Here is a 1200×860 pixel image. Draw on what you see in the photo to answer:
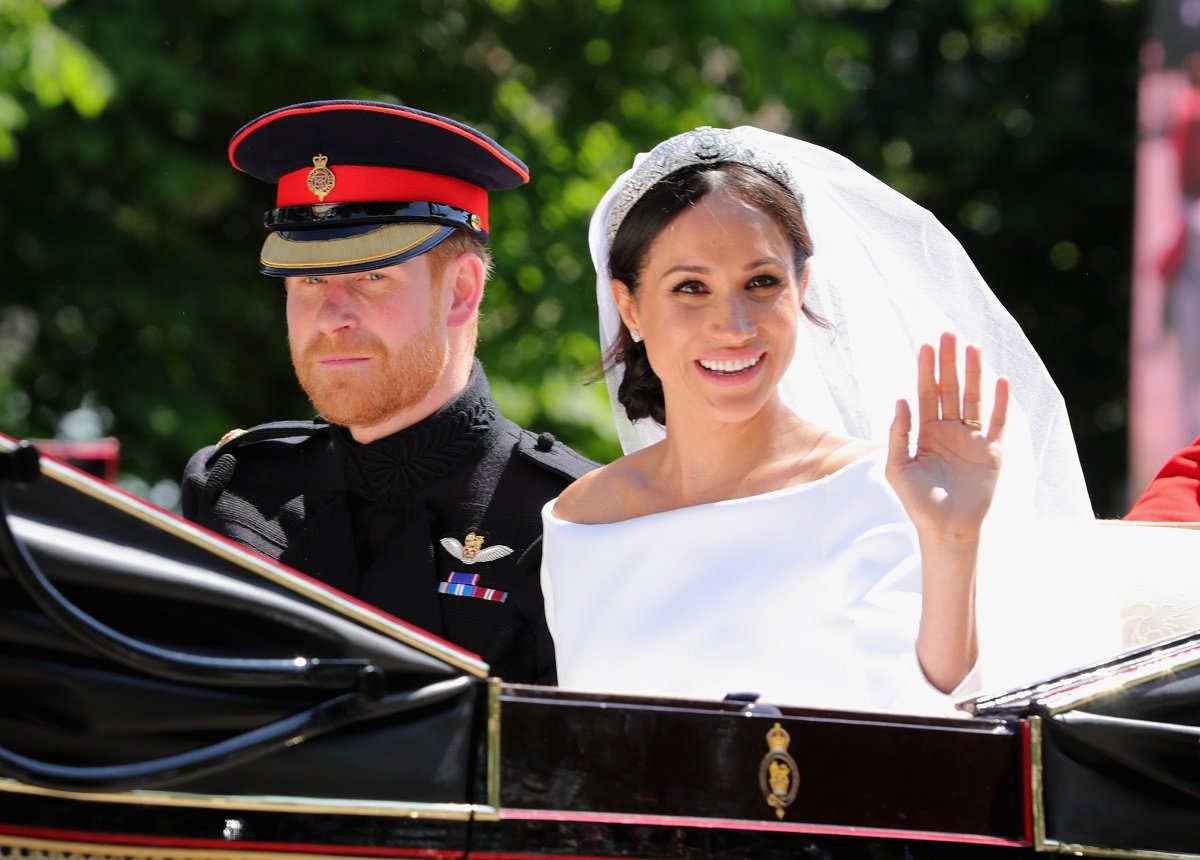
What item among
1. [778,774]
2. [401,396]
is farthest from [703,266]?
[778,774]

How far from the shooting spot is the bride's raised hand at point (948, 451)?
229 centimetres

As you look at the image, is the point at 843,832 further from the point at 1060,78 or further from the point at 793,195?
the point at 1060,78

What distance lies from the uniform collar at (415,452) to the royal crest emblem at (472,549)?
129 mm

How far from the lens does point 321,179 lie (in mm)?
3201

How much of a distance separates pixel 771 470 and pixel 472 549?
70 centimetres

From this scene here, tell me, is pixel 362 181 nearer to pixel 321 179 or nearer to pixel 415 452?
pixel 321 179

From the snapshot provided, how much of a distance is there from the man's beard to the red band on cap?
0.25 metres

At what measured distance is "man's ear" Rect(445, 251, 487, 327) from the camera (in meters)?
3.23

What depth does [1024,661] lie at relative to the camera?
2691mm

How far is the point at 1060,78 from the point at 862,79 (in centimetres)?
134

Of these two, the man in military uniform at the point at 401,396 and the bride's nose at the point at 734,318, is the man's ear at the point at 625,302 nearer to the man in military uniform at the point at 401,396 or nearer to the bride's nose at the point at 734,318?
the bride's nose at the point at 734,318

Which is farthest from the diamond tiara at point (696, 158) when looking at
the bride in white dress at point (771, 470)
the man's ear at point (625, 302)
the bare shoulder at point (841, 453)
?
the bare shoulder at point (841, 453)

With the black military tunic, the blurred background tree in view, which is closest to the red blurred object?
the blurred background tree

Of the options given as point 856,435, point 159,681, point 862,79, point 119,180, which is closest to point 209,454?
point 856,435
